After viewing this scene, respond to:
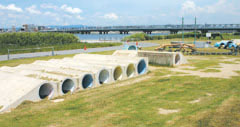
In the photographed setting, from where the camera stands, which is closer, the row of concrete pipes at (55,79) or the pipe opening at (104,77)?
the row of concrete pipes at (55,79)

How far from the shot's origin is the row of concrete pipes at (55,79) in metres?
9.59

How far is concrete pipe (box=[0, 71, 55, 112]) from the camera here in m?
9.16

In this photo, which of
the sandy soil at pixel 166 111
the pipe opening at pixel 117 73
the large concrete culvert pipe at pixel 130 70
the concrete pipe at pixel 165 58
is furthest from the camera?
the concrete pipe at pixel 165 58

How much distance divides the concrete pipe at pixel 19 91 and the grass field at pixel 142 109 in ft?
0.95

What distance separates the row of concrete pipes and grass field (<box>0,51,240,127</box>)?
17.9 inches

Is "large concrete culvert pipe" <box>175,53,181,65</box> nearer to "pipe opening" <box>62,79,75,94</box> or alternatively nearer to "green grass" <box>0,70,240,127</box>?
"green grass" <box>0,70,240,127</box>

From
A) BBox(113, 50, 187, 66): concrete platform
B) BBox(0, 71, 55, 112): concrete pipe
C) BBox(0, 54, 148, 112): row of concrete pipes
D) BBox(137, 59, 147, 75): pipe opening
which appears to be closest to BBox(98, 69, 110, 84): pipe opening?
BBox(0, 54, 148, 112): row of concrete pipes

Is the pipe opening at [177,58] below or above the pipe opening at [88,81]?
above

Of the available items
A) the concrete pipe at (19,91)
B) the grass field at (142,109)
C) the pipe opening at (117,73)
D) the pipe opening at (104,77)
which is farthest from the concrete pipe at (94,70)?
the concrete pipe at (19,91)

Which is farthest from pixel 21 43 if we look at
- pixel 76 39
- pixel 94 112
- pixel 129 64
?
pixel 94 112

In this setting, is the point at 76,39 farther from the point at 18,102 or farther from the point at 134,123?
the point at 134,123

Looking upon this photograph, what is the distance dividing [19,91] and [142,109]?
16.5ft

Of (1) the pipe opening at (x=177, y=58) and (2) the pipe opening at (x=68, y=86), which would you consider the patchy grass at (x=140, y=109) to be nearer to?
(2) the pipe opening at (x=68, y=86)

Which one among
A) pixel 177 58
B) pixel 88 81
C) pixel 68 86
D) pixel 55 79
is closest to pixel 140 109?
pixel 55 79
